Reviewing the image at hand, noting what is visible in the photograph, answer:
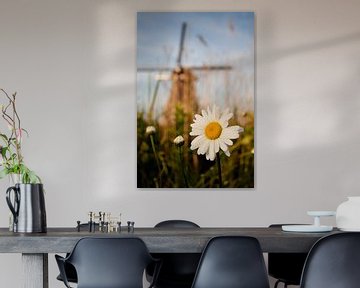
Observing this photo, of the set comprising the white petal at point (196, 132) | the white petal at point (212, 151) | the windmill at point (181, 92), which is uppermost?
the windmill at point (181, 92)

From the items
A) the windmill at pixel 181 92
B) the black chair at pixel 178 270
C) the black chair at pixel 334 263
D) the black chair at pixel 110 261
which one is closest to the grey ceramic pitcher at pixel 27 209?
the black chair at pixel 110 261

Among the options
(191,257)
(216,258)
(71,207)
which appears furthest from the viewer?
(71,207)

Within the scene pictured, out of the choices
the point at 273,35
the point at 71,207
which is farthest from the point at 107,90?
the point at 273,35

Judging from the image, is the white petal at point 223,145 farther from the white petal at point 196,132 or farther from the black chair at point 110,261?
the black chair at point 110,261

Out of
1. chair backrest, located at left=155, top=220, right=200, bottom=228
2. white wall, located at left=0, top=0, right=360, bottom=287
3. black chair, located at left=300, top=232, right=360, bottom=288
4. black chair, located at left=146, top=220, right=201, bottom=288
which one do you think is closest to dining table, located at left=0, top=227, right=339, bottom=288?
black chair, located at left=300, top=232, right=360, bottom=288

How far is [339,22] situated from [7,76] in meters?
2.62

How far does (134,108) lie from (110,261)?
7.75 feet

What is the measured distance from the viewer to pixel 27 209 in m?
3.69

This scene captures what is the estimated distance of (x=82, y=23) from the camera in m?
5.66

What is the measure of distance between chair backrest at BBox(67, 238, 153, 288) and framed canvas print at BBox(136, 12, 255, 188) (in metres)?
2.16

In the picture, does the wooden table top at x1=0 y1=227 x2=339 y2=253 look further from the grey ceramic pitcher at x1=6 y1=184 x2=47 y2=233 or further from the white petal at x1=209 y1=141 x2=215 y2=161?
the white petal at x1=209 y1=141 x2=215 y2=161

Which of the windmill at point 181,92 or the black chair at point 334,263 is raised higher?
the windmill at point 181,92

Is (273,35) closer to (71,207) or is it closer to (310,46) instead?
(310,46)

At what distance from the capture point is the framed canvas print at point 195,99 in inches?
221
